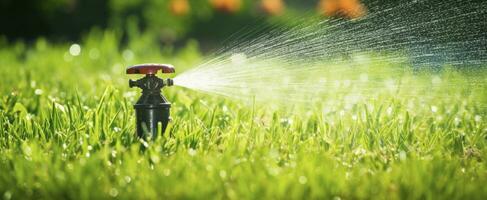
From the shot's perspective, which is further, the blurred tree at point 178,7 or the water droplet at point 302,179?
the blurred tree at point 178,7

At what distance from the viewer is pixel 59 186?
1935mm

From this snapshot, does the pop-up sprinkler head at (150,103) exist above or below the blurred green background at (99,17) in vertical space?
below

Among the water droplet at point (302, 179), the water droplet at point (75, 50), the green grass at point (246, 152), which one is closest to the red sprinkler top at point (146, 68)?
the green grass at point (246, 152)

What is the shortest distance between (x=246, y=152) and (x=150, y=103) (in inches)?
16.6

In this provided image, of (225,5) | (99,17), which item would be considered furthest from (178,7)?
(99,17)

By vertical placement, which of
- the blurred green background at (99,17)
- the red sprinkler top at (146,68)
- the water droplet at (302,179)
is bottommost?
the water droplet at (302,179)

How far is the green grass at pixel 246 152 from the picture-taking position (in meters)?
1.94

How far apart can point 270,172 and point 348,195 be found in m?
0.25

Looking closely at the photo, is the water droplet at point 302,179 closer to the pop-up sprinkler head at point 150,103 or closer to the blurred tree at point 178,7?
the pop-up sprinkler head at point 150,103

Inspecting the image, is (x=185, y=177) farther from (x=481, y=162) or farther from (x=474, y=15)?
(x=474, y=15)

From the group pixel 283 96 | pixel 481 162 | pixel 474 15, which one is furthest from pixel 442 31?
pixel 481 162

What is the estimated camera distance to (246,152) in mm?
2389

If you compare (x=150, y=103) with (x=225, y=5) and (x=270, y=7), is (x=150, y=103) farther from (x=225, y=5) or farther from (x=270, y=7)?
(x=225, y=5)

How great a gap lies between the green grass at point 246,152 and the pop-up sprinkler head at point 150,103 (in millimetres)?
63
